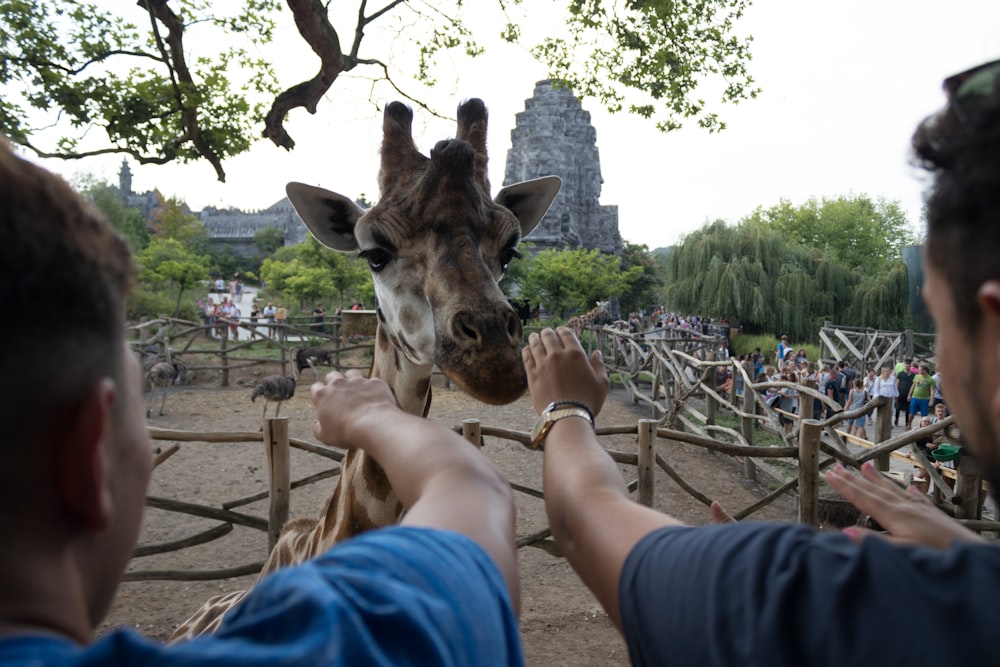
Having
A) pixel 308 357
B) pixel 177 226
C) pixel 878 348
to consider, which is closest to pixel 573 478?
pixel 308 357

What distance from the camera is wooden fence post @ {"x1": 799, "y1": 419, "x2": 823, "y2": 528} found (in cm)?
618

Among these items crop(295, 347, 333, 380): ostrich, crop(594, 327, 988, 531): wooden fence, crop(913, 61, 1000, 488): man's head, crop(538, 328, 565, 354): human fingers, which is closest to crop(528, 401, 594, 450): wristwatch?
crop(538, 328, 565, 354): human fingers

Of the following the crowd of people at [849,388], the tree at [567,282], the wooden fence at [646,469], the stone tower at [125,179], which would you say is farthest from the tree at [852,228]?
the stone tower at [125,179]

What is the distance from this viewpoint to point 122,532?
0.78 meters

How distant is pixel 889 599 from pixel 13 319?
1037mm

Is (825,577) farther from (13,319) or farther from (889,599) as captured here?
(13,319)

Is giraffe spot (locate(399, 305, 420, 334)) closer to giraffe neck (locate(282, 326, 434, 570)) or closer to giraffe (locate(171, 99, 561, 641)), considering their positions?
giraffe (locate(171, 99, 561, 641))

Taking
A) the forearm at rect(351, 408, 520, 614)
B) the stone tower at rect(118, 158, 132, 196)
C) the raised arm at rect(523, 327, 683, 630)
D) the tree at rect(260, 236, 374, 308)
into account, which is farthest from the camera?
the stone tower at rect(118, 158, 132, 196)

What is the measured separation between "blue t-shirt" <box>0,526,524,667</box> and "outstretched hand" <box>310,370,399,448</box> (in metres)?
0.51

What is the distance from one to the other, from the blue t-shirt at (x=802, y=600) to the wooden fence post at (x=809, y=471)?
226 inches

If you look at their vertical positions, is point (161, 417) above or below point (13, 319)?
below

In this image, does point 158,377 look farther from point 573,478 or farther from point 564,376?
point 573,478

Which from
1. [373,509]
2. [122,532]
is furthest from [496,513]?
[373,509]

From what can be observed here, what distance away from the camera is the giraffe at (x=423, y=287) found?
6.98ft
